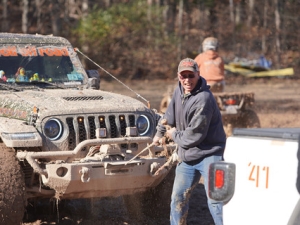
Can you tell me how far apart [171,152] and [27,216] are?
192 centimetres

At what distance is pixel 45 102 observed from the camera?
725 cm

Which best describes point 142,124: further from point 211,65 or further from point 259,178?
point 211,65

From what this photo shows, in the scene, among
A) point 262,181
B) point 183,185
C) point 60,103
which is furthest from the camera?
point 60,103

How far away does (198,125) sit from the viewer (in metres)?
6.09

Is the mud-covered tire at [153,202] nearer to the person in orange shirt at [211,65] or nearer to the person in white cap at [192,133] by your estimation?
the person in white cap at [192,133]

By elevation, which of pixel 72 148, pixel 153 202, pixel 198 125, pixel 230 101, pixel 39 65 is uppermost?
pixel 39 65

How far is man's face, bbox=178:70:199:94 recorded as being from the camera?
20.4 ft

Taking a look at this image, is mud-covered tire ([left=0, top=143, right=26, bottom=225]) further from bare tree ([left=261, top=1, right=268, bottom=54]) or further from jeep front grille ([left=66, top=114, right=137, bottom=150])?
bare tree ([left=261, top=1, right=268, bottom=54])

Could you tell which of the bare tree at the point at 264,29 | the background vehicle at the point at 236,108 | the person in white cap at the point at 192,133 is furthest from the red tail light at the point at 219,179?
the bare tree at the point at 264,29

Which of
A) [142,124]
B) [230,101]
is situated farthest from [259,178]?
[230,101]

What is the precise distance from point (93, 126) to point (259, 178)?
135 inches

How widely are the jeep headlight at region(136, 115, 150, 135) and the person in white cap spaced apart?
0.88 m

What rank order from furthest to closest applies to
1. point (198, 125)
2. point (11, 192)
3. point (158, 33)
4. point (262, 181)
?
point (158, 33), point (11, 192), point (198, 125), point (262, 181)

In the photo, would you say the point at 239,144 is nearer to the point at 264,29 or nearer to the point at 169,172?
the point at 169,172
